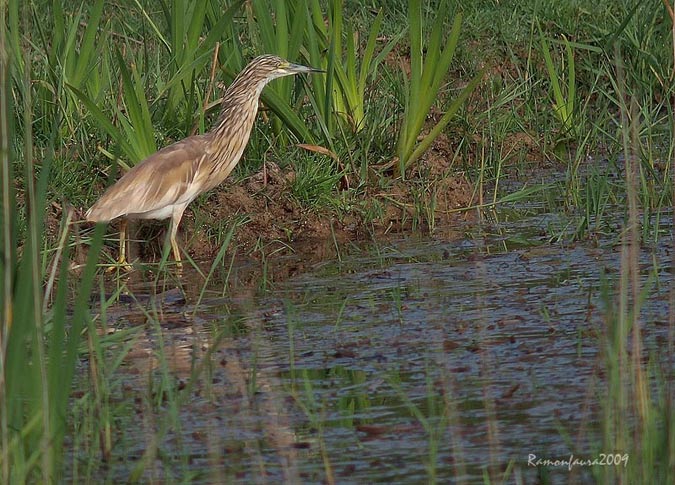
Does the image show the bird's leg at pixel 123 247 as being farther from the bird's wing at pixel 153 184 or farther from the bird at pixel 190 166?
the bird's wing at pixel 153 184

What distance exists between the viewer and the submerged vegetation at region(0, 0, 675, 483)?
13.3ft

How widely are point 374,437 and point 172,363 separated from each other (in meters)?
1.12

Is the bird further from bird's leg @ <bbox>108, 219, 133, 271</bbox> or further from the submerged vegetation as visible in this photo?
the submerged vegetation

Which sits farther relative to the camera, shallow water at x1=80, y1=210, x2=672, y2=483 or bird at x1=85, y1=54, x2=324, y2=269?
bird at x1=85, y1=54, x2=324, y2=269

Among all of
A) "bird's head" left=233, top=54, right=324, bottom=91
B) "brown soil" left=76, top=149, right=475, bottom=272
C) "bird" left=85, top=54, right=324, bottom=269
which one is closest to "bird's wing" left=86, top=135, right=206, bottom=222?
"bird" left=85, top=54, right=324, bottom=269

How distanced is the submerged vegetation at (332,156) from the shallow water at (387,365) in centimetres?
3

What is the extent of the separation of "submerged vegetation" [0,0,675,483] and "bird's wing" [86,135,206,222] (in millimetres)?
231

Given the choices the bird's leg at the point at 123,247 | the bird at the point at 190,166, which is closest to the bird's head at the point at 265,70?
the bird at the point at 190,166

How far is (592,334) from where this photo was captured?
16.4 feet

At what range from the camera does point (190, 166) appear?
6.77 m

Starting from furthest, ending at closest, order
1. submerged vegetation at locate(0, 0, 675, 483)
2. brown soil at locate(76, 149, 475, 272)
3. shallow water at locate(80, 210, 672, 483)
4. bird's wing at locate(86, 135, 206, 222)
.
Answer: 1. brown soil at locate(76, 149, 475, 272)
2. bird's wing at locate(86, 135, 206, 222)
3. submerged vegetation at locate(0, 0, 675, 483)
4. shallow water at locate(80, 210, 672, 483)

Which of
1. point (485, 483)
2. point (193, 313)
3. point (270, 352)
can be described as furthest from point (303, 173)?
point (485, 483)

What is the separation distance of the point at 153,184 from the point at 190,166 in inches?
9.4

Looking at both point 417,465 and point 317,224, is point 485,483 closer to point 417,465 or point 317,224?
point 417,465
